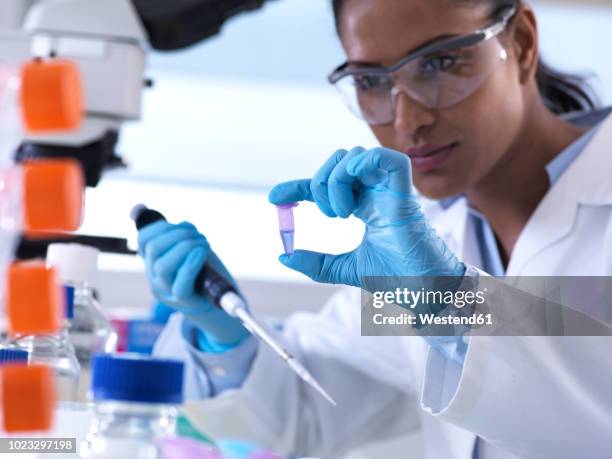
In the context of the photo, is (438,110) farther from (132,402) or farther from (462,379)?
(132,402)

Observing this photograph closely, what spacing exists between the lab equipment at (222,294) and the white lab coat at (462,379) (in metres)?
0.22

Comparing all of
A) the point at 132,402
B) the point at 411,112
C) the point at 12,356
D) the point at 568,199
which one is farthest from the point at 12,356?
the point at 568,199

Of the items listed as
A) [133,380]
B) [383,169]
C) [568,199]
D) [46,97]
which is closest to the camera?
[46,97]

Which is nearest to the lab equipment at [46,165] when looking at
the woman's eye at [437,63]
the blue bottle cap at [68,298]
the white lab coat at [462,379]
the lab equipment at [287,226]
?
the blue bottle cap at [68,298]

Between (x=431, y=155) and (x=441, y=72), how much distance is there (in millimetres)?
155

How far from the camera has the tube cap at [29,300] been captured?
2.21ft

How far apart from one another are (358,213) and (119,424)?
464mm

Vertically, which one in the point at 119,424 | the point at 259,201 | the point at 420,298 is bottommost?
the point at 119,424

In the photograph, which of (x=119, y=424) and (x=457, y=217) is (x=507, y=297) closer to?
(x=119, y=424)

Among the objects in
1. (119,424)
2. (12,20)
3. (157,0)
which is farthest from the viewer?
(12,20)

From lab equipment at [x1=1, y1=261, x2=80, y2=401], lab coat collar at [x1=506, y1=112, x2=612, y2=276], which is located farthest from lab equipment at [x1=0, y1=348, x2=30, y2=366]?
lab coat collar at [x1=506, y1=112, x2=612, y2=276]

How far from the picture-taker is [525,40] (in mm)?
1621

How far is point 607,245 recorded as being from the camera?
1.47m

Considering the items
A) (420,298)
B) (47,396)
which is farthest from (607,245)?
(47,396)
